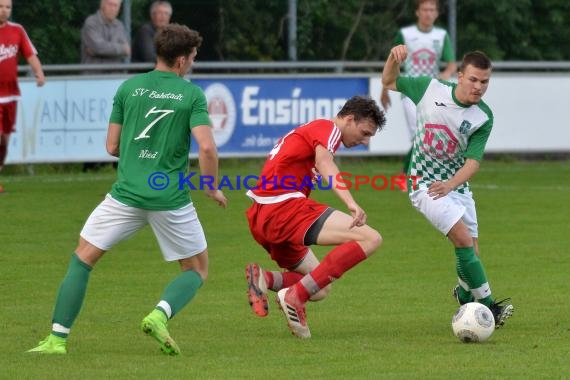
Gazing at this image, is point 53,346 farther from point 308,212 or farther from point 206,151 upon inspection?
point 308,212

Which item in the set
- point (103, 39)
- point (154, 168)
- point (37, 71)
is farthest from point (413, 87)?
point (103, 39)

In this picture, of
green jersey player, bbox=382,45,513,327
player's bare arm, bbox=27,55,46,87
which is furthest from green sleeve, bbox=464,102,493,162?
player's bare arm, bbox=27,55,46,87

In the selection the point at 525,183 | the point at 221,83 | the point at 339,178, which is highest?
the point at 339,178

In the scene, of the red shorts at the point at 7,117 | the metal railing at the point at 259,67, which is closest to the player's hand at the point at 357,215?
the red shorts at the point at 7,117

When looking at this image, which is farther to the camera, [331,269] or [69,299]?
[331,269]

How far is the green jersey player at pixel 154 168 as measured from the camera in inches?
302

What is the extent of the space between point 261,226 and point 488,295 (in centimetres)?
158

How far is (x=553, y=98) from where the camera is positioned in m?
19.7

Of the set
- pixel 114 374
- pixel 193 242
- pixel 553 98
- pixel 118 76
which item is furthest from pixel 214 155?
pixel 553 98

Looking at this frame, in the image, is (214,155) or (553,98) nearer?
(214,155)

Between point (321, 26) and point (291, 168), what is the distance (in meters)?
12.4

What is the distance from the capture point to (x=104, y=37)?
17.7 metres

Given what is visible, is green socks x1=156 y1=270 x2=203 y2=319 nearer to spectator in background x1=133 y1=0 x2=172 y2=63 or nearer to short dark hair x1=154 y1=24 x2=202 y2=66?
short dark hair x1=154 y1=24 x2=202 y2=66

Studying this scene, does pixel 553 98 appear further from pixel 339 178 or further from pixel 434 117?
pixel 339 178
